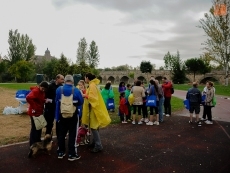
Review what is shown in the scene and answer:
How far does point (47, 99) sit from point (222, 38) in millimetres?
36163

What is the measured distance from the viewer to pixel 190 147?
22.4 ft

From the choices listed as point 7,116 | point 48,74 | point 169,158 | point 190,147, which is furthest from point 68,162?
point 48,74

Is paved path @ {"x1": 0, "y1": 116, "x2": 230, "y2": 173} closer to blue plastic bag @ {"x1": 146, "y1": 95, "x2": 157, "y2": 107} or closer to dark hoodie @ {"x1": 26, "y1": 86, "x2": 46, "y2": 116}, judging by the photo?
dark hoodie @ {"x1": 26, "y1": 86, "x2": 46, "y2": 116}

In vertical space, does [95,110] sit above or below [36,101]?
below

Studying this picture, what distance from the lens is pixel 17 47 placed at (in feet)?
214

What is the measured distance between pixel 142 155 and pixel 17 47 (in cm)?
6630

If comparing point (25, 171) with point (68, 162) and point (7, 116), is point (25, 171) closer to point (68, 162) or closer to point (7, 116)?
point (68, 162)

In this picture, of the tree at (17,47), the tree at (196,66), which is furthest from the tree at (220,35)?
the tree at (17,47)

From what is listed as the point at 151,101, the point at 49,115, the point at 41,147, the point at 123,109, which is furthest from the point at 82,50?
the point at 41,147

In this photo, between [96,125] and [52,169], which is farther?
[96,125]

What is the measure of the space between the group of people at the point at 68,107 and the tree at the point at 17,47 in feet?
210

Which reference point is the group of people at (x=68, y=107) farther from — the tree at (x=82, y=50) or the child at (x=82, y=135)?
the tree at (x=82, y=50)

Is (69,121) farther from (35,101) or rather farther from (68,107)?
(35,101)

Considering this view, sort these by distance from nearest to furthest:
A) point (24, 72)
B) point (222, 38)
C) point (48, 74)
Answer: point (222, 38), point (24, 72), point (48, 74)
